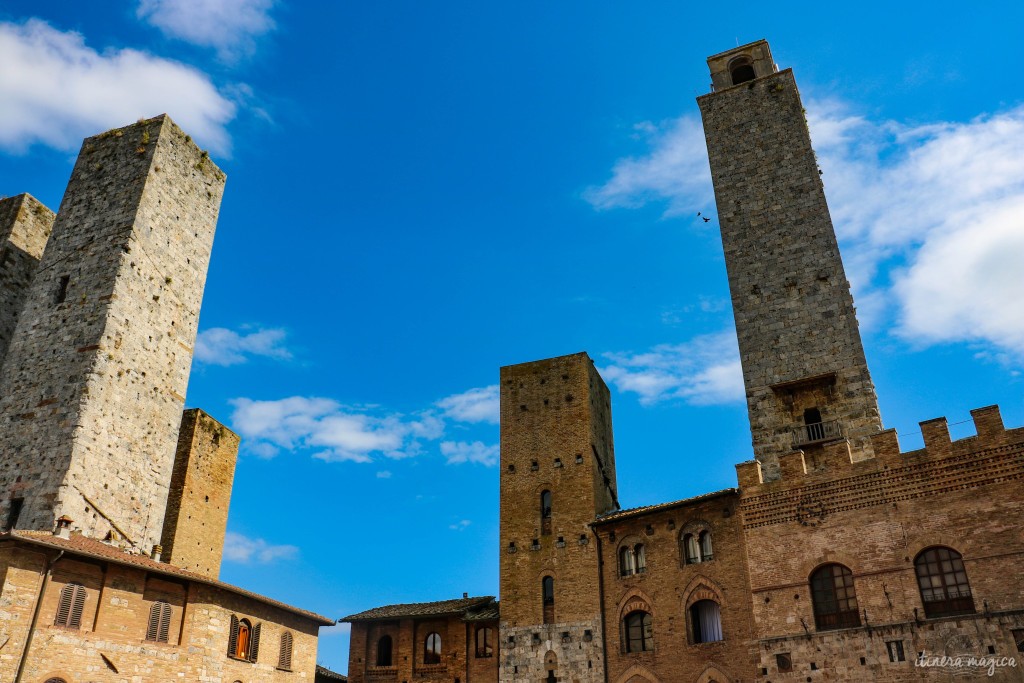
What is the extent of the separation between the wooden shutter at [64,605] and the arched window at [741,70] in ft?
102

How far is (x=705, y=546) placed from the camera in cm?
2684

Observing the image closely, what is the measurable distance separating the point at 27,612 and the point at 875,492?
845 inches

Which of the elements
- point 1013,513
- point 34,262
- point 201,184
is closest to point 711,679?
point 1013,513

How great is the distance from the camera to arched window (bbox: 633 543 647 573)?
92.3ft

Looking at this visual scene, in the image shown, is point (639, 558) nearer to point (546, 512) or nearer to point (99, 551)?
point (546, 512)

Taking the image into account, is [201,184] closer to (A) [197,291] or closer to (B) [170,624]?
(A) [197,291]

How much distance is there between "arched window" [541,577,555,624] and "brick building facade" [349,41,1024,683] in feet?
0.24

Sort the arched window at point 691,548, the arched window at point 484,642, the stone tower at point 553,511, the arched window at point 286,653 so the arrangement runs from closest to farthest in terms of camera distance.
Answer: the arched window at point 286,653 < the arched window at point 691,548 < the stone tower at point 553,511 < the arched window at point 484,642

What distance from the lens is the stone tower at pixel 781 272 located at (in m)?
26.3

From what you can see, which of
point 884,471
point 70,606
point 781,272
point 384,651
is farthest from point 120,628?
point 781,272

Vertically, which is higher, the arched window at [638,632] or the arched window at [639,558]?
the arched window at [639,558]

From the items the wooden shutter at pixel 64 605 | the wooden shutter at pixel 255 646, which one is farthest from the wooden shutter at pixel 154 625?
the wooden shutter at pixel 255 646

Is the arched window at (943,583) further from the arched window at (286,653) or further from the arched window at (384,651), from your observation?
the arched window at (384,651)

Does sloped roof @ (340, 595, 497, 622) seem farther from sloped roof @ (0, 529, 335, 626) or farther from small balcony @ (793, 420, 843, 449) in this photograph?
small balcony @ (793, 420, 843, 449)
